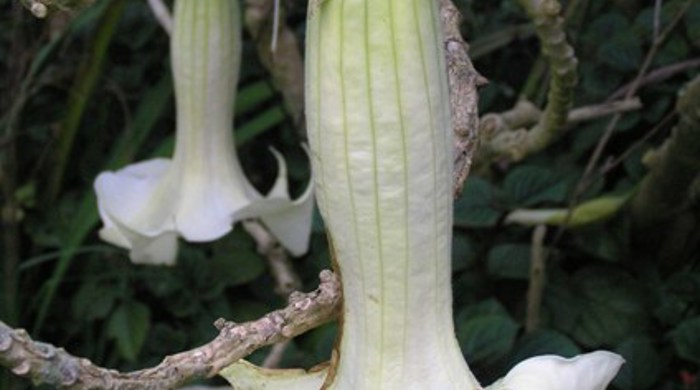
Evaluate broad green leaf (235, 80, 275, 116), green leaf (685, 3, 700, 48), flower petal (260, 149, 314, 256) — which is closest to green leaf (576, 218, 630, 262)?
Result: green leaf (685, 3, 700, 48)

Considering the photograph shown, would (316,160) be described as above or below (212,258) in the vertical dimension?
above

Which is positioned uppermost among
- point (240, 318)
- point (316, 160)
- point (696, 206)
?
point (316, 160)

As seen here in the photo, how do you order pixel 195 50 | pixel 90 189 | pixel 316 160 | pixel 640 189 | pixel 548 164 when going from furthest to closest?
pixel 90 189, pixel 548 164, pixel 640 189, pixel 195 50, pixel 316 160

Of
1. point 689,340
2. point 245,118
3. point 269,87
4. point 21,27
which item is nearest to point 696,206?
point 689,340

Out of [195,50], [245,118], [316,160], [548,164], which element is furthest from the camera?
[245,118]

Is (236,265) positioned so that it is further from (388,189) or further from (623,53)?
(388,189)

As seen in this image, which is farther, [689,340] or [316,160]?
[689,340]

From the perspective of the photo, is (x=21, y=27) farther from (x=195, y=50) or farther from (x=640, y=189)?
(x=640, y=189)

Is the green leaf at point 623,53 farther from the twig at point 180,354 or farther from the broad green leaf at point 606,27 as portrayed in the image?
the twig at point 180,354
